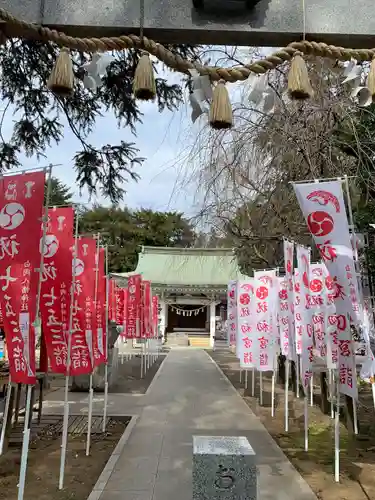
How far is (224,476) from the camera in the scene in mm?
3299

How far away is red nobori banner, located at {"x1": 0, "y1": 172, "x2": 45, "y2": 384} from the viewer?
4191mm

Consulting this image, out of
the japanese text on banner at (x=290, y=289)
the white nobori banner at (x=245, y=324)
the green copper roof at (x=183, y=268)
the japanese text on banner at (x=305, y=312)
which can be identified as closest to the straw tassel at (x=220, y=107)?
the japanese text on banner at (x=305, y=312)

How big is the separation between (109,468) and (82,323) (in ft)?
6.09

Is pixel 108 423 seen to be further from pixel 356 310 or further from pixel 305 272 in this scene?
pixel 356 310

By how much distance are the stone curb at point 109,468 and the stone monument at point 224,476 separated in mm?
1974

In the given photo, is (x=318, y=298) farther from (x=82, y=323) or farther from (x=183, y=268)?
(x=183, y=268)

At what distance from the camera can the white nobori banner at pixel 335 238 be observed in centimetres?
487

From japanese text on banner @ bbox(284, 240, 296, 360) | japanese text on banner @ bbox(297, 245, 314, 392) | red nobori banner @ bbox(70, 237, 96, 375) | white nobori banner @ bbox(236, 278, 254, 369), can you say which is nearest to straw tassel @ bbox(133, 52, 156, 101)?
red nobori banner @ bbox(70, 237, 96, 375)

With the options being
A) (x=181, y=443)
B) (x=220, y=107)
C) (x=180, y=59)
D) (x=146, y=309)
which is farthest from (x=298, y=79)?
(x=146, y=309)

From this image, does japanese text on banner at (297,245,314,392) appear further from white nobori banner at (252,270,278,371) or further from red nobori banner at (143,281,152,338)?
red nobori banner at (143,281,152,338)

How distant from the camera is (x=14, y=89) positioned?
5.94 meters

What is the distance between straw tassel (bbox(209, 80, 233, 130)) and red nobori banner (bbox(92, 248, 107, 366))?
4696 millimetres

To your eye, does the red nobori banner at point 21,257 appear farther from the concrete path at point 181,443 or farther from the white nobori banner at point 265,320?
the white nobori banner at point 265,320

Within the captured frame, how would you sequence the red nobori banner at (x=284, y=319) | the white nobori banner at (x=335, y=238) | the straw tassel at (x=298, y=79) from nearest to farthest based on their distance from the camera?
the straw tassel at (x=298, y=79) < the white nobori banner at (x=335, y=238) < the red nobori banner at (x=284, y=319)
